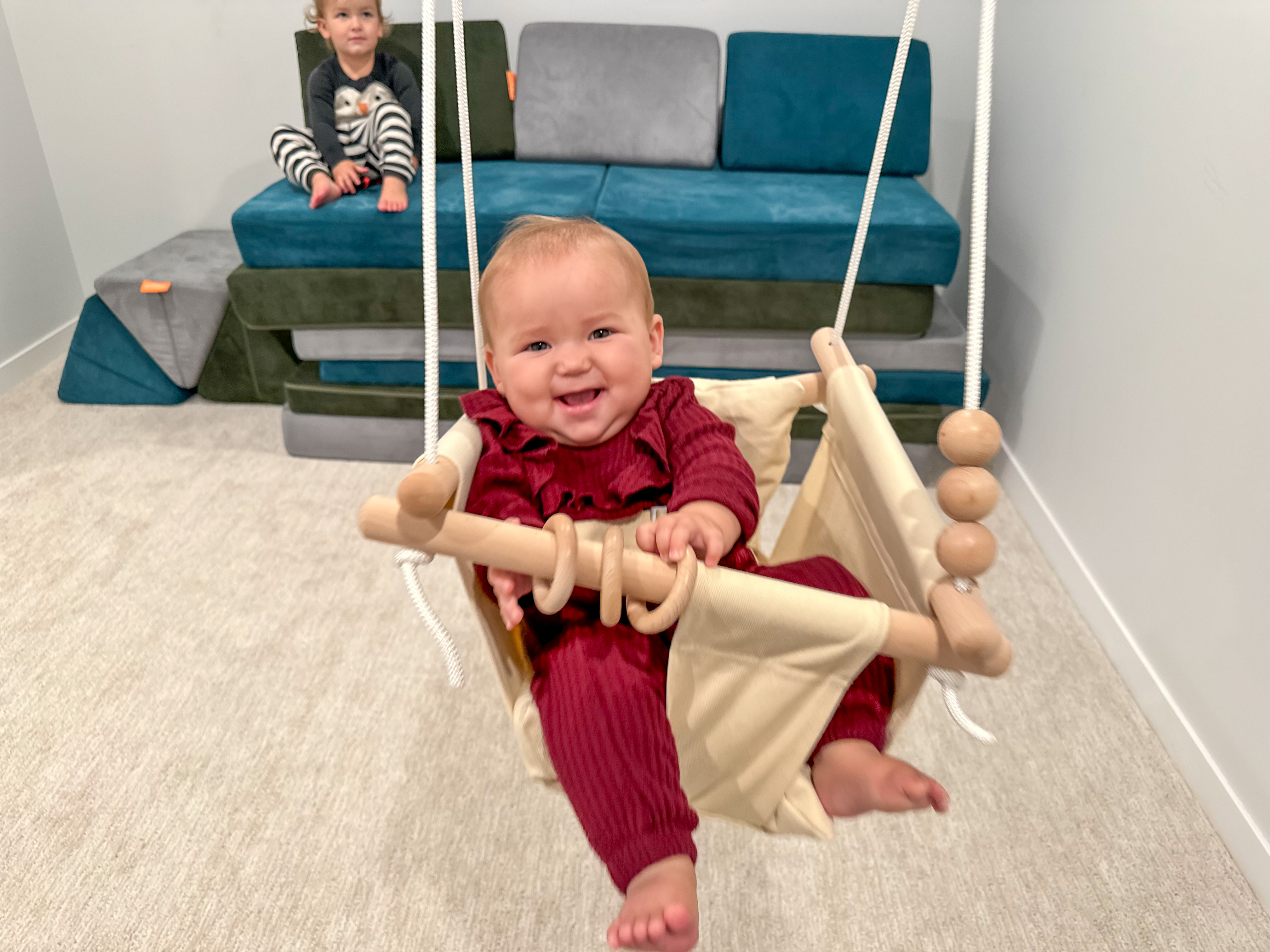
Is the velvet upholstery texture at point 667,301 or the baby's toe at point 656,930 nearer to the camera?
the baby's toe at point 656,930

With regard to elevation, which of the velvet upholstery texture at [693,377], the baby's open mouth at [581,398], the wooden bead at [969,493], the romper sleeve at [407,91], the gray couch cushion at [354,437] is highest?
the romper sleeve at [407,91]

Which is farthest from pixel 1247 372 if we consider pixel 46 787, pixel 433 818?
pixel 46 787

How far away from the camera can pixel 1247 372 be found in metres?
1.25

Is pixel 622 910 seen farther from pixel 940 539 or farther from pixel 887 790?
pixel 940 539

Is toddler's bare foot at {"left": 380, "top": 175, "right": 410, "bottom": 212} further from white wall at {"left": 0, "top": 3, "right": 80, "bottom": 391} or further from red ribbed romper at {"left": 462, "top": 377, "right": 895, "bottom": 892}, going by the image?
white wall at {"left": 0, "top": 3, "right": 80, "bottom": 391}

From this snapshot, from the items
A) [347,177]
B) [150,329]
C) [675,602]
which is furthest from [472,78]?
[675,602]

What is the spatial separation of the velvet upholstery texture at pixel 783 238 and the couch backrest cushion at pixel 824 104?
1.11 feet

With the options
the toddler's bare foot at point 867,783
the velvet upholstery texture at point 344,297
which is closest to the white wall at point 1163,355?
the toddler's bare foot at point 867,783

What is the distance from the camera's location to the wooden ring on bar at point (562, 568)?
0.69m

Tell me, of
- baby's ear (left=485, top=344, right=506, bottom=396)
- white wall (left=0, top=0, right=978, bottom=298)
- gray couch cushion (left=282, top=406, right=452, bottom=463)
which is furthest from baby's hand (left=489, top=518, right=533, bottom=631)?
white wall (left=0, top=0, right=978, bottom=298)

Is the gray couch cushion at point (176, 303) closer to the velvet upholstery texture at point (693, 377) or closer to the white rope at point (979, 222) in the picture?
the velvet upholstery texture at point (693, 377)

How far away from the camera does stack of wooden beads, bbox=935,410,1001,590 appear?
0.63 m

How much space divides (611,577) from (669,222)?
126 centimetres

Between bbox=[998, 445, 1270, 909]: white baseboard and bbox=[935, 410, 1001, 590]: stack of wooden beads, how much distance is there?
3.02 feet
